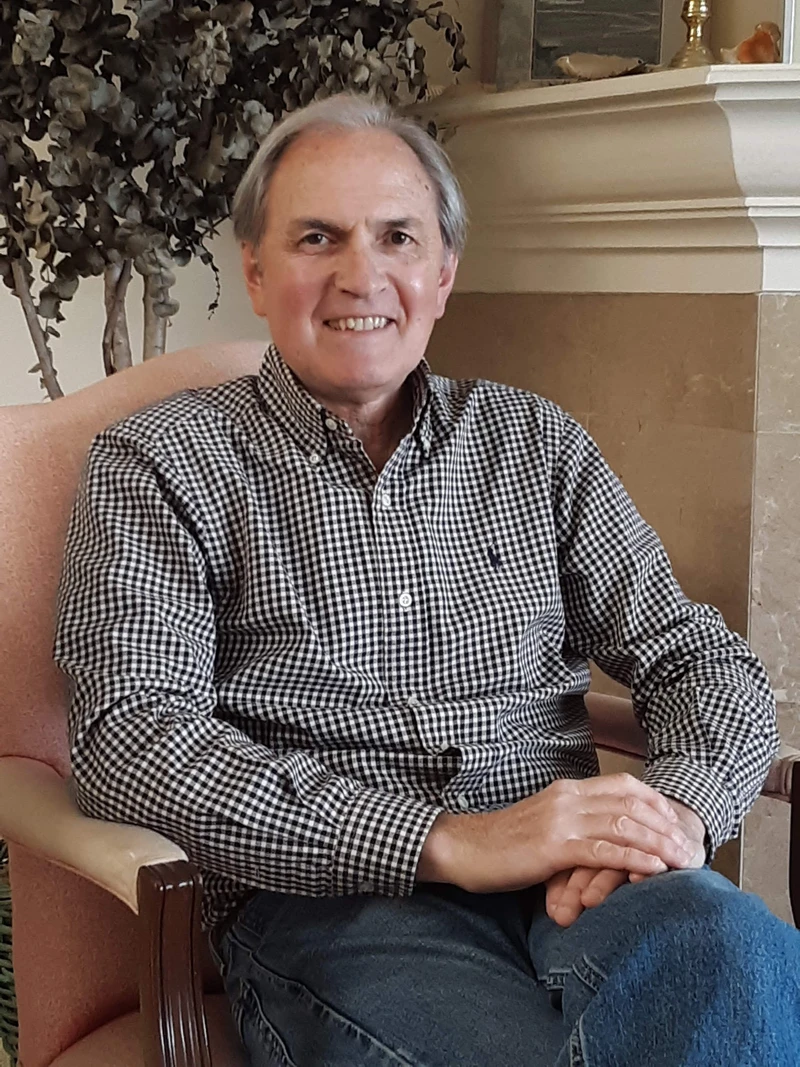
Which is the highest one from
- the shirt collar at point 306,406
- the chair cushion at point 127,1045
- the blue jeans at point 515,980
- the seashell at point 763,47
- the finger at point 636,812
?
the seashell at point 763,47

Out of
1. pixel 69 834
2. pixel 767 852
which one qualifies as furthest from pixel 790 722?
pixel 69 834

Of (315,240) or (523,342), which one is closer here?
(315,240)

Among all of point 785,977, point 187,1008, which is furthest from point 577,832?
point 187,1008

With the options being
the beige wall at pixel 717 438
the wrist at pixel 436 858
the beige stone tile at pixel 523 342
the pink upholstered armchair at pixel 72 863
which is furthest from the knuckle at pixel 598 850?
the beige stone tile at pixel 523 342

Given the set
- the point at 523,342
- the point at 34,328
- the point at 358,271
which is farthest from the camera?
the point at 523,342

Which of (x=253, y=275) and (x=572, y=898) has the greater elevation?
(x=253, y=275)

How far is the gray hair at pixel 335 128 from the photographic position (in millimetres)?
1575

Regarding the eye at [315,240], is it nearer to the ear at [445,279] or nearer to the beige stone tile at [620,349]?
the ear at [445,279]

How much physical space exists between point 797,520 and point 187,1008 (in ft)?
3.59

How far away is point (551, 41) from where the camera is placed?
7.17 ft

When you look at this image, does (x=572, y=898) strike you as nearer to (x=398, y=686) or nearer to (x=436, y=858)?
(x=436, y=858)

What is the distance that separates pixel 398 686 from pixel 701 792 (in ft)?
1.06

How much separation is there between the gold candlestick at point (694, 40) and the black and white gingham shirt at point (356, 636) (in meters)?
0.59

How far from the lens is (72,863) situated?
125 centimetres
